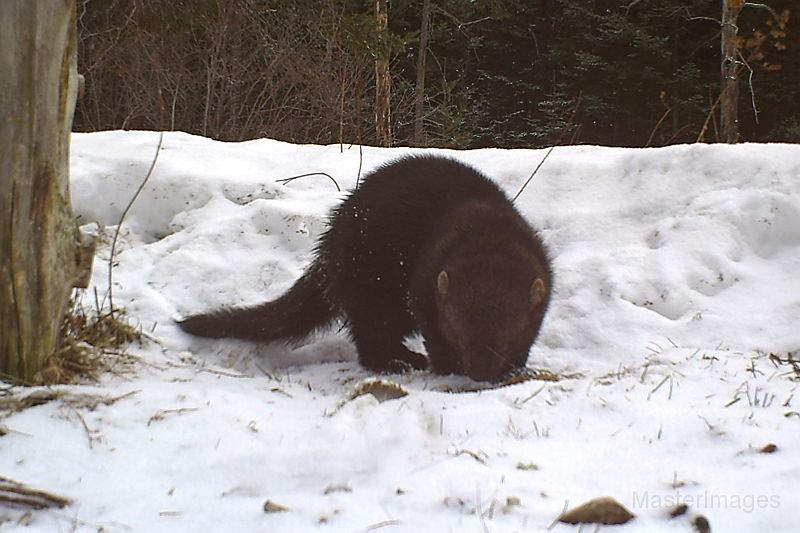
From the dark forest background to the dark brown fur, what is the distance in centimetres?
164

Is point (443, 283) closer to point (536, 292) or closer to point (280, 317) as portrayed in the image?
point (536, 292)

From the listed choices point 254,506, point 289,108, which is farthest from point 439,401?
point 289,108

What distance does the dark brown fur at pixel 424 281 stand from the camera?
406 centimetres

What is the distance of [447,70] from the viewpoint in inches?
977

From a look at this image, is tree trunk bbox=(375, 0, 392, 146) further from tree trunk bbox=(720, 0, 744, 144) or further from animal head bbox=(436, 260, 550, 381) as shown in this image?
animal head bbox=(436, 260, 550, 381)

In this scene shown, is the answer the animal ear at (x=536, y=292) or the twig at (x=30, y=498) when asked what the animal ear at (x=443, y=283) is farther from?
the twig at (x=30, y=498)

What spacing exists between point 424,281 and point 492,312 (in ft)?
1.69

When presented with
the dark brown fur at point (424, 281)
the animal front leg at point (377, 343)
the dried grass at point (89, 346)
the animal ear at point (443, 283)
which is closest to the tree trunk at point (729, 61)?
the dark brown fur at point (424, 281)

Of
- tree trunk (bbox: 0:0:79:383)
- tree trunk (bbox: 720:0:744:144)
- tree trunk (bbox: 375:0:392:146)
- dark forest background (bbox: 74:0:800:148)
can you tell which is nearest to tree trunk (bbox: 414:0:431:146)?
dark forest background (bbox: 74:0:800:148)

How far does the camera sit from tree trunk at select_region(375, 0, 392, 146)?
14.5 m

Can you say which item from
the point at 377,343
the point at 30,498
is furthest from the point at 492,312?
the point at 30,498

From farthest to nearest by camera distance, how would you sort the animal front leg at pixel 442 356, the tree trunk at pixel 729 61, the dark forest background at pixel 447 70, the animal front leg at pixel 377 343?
the tree trunk at pixel 729 61 < the dark forest background at pixel 447 70 < the animal front leg at pixel 377 343 < the animal front leg at pixel 442 356

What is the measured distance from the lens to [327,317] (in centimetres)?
487

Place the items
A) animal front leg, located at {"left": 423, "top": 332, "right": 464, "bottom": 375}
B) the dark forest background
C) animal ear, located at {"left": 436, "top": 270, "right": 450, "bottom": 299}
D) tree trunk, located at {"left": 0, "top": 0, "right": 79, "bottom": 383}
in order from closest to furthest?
tree trunk, located at {"left": 0, "top": 0, "right": 79, "bottom": 383}, animal ear, located at {"left": 436, "top": 270, "right": 450, "bottom": 299}, animal front leg, located at {"left": 423, "top": 332, "right": 464, "bottom": 375}, the dark forest background
